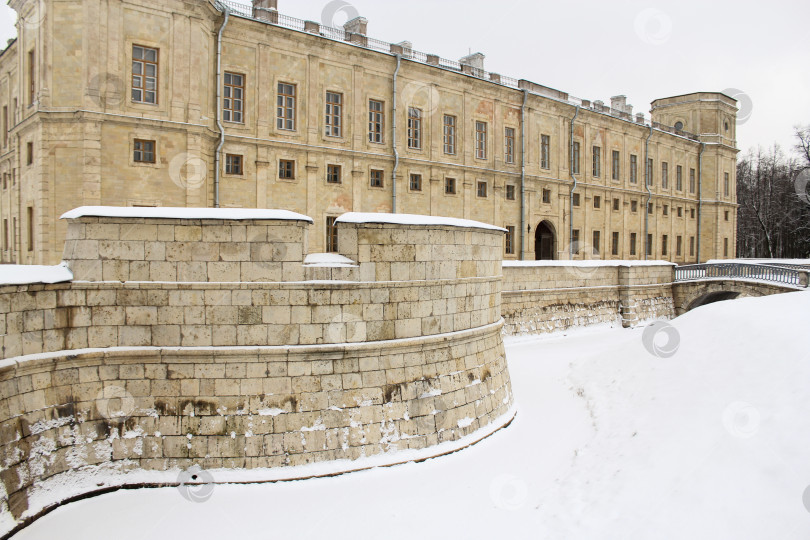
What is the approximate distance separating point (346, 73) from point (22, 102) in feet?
38.3

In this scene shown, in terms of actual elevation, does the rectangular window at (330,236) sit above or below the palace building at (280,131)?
below

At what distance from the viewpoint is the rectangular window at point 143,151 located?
17688 millimetres

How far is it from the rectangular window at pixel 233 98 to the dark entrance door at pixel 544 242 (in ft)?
60.2

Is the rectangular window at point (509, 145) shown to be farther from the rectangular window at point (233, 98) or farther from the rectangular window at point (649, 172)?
the rectangular window at point (233, 98)

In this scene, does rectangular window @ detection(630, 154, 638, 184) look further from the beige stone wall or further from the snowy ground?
the snowy ground

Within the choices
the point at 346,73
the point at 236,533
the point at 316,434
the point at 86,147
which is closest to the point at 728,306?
the point at 316,434

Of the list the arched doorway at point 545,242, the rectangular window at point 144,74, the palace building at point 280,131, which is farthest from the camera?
the arched doorway at point 545,242

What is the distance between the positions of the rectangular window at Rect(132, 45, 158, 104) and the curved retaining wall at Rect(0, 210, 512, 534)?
10688 millimetres

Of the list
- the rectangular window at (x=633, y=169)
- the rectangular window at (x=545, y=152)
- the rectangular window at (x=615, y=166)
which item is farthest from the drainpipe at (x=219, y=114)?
the rectangular window at (x=633, y=169)

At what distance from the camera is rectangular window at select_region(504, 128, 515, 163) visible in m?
29.5

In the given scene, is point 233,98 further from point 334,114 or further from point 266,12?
point 334,114

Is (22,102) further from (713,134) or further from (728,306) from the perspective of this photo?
(713,134)

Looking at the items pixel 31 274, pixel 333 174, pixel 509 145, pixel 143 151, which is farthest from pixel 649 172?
pixel 31 274

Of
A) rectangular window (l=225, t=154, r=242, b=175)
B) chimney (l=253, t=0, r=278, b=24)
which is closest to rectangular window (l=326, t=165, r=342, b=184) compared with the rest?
rectangular window (l=225, t=154, r=242, b=175)
